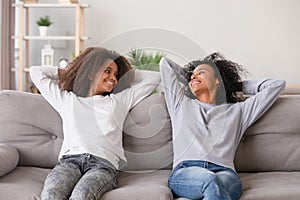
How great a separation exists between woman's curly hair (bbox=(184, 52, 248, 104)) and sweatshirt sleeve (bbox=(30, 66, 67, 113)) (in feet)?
2.16

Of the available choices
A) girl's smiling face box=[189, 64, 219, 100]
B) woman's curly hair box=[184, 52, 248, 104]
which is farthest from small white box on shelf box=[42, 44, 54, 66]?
girl's smiling face box=[189, 64, 219, 100]

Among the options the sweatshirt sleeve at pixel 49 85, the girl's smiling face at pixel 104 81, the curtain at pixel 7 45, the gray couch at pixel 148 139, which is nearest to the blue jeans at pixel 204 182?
the gray couch at pixel 148 139

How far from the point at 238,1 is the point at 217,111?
312cm

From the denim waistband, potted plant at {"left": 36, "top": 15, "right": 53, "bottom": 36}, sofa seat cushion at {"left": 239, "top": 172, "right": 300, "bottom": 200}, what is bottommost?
sofa seat cushion at {"left": 239, "top": 172, "right": 300, "bottom": 200}

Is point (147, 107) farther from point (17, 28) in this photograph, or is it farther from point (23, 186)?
point (17, 28)

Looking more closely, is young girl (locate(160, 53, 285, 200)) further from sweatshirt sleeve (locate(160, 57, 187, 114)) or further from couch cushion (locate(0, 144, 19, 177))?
couch cushion (locate(0, 144, 19, 177))

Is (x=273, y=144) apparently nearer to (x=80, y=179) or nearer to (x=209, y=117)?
(x=209, y=117)

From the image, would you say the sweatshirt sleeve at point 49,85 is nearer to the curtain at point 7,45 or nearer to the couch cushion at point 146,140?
A: the couch cushion at point 146,140

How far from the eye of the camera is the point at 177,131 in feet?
7.32

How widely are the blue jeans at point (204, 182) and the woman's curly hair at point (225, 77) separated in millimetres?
401

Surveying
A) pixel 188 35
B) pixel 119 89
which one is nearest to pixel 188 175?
pixel 119 89

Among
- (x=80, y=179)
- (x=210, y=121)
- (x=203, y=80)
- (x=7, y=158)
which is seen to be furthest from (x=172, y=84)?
A: (x=7, y=158)

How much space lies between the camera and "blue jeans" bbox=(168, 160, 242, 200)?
1844 mm

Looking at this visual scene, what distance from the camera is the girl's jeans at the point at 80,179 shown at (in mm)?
1844
